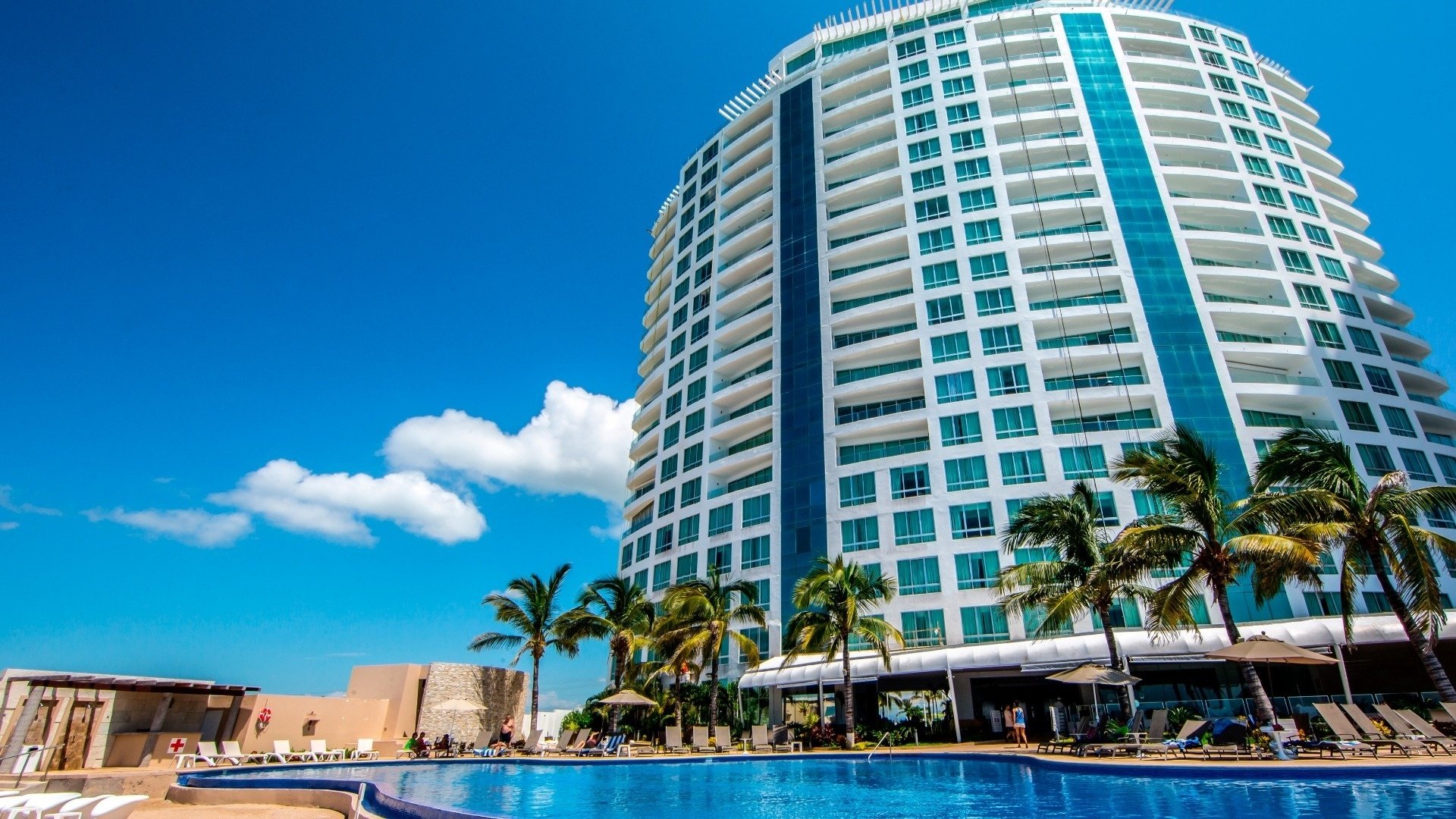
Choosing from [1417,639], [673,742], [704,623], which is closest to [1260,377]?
[1417,639]

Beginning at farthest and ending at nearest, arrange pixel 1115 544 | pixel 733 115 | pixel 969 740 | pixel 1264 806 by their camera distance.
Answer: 1. pixel 733 115
2. pixel 969 740
3. pixel 1115 544
4. pixel 1264 806

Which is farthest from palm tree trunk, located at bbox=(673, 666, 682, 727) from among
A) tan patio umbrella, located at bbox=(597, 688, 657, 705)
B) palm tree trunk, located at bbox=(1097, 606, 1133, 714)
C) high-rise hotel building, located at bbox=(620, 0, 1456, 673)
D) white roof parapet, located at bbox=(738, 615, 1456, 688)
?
palm tree trunk, located at bbox=(1097, 606, 1133, 714)

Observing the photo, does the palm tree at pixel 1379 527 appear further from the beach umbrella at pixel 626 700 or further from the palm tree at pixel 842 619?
the beach umbrella at pixel 626 700

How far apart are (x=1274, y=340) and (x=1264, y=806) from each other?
4202cm

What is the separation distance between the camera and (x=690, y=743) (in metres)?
34.1

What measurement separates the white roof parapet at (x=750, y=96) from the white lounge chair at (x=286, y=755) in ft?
179

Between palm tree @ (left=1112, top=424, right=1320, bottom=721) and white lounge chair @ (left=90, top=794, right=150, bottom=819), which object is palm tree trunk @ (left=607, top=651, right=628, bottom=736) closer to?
palm tree @ (left=1112, top=424, right=1320, bottom=721)

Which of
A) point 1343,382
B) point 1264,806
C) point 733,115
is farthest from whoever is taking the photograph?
point 733,115

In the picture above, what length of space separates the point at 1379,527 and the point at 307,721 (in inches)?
1566

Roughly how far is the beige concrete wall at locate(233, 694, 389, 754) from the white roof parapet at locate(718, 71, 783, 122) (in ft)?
170

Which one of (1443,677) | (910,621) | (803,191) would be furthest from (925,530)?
(803,191)

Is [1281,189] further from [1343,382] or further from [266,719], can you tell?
[266,719]

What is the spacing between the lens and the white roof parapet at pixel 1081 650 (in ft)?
82.6

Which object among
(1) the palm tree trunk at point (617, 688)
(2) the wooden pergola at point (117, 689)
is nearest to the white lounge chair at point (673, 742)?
(1) the palm tree trunk at point (617, 688)
